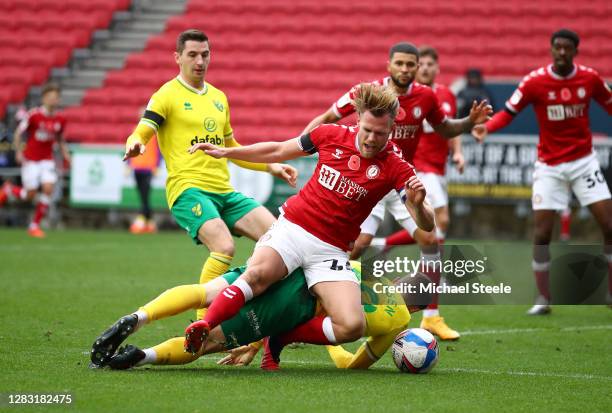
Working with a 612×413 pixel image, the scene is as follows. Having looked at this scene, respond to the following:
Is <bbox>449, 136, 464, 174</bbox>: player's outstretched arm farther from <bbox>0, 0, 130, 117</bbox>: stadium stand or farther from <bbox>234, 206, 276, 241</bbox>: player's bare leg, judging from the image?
<bbox>0, 0, 130, 117</bbox>: stadium stand

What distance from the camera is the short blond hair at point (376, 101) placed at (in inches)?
250

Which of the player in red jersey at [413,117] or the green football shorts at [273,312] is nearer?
the green football shorts at [273,312]

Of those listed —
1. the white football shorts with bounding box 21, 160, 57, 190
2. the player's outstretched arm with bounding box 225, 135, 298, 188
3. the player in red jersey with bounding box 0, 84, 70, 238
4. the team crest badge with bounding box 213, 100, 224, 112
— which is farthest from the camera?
the white football shorts with bounding box 21, 160, 57, 190

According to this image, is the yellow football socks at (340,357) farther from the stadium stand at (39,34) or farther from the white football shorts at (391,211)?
the stadium stand at (39,34)

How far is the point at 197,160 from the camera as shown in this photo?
26.3ft

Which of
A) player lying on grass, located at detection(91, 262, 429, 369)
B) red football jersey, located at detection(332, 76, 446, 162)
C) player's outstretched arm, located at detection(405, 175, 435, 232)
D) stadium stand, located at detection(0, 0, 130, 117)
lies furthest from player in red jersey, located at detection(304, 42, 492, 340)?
stadium stand, located at detection(0, 0, 130, 117)

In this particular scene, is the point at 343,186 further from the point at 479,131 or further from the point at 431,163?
the point at 431,163

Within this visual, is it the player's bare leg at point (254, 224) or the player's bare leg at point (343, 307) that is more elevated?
the player's bare leg at point (254, 224)

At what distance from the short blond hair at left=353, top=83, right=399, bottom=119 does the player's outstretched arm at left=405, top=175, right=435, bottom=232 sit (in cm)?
46

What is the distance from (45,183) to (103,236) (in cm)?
145

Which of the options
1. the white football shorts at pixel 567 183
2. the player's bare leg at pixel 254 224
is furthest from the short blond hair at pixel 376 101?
the white football shorts at pixel 567 183

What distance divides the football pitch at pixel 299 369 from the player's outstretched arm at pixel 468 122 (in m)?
1.46

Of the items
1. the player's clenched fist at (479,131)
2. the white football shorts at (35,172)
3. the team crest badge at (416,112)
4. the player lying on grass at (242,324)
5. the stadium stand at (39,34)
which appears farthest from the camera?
the stadium stand at (39,34)

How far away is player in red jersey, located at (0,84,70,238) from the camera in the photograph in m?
17.6
